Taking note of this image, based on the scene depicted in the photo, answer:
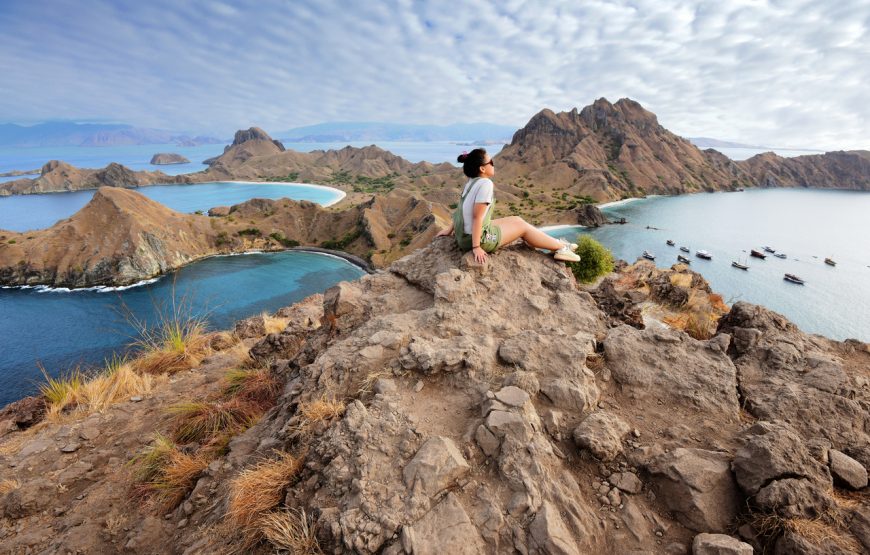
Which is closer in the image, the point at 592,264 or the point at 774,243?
the point at 592,264

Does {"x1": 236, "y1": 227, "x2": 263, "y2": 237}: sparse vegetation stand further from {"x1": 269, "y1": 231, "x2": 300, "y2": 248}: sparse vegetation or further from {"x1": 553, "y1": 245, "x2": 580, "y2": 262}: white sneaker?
{"x1": 553, "y1": 245, "x2": 580, "y2": 262}: white sneaker

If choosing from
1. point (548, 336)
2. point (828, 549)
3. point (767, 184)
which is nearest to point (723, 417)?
point (828, 549)

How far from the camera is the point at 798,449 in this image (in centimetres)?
270

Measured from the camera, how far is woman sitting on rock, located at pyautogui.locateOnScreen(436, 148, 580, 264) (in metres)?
4.73

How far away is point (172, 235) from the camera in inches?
2702

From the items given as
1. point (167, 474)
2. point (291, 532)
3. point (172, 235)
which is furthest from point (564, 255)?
point (172, 235)

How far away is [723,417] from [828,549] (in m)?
1.27

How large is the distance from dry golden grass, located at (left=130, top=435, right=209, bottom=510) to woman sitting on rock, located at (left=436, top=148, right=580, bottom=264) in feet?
13.6

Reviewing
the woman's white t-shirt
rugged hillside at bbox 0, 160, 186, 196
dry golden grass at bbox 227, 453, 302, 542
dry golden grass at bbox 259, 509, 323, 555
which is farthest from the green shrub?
rugged hillside at bbox 0, 160, 186, 196

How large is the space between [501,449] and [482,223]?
2.99m

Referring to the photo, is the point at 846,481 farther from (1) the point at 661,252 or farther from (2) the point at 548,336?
(1) the point at 661,252

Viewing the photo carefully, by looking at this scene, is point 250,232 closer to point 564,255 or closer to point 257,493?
point 564,255

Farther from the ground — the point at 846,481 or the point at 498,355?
the point at 498,355

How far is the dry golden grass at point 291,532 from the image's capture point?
247 cm
